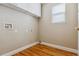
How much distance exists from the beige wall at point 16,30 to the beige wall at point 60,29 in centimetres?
21

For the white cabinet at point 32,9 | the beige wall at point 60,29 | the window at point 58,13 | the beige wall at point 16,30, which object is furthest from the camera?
the window at point 58,13

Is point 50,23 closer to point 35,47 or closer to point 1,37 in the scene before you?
point 35,47

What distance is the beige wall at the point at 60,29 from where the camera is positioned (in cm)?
178

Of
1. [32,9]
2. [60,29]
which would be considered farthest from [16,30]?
[60,29]

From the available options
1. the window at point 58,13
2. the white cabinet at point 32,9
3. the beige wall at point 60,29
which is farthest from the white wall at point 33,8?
the window at point 58,13

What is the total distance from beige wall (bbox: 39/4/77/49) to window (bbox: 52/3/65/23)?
76mm

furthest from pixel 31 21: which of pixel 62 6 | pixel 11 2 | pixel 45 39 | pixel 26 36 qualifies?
pixel 62 6

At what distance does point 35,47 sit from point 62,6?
1152 mm

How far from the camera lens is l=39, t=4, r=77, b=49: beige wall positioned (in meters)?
1.78

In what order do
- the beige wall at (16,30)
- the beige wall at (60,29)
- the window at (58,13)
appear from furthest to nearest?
the window at (58,13)
the beige wall at (60,29)
the beige wall at (16,30)

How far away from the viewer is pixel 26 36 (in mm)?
1862

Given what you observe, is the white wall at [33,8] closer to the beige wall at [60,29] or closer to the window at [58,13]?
the beige wall at [60,29]

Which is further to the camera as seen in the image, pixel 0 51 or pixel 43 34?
pixel 43 34

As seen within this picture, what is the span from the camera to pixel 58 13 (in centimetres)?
194
